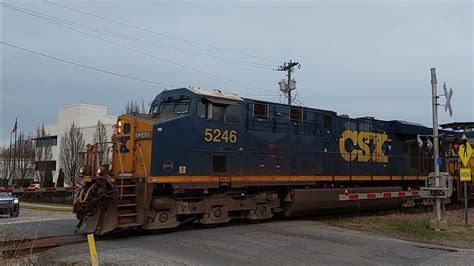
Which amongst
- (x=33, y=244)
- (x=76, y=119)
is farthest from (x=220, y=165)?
(x=76, y=119)

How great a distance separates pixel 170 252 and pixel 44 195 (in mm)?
31517

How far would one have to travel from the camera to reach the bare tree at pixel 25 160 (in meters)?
48.1

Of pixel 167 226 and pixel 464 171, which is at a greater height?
pixel 464 171

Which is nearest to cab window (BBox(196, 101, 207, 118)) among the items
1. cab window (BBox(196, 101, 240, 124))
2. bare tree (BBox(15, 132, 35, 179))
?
cab window (BBox(196, 101, 240, 124))

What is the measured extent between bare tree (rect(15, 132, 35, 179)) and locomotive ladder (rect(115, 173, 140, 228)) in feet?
133

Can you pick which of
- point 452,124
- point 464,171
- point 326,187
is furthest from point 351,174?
point 452,124

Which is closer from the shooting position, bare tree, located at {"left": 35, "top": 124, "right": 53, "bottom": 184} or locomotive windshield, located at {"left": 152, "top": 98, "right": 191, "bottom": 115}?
locomotive windshield, located at {"left": 152, "top": 98, "right": 191, "bottom": 115}

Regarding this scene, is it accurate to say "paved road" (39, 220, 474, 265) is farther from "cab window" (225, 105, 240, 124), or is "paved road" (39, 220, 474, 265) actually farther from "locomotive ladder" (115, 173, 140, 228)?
"cab window" (225, 105, 240, 124)

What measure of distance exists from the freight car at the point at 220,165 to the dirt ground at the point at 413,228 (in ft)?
3.01

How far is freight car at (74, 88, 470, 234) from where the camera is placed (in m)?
11.2

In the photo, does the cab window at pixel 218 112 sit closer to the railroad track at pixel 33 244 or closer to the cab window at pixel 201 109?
the cab window at pixel 201 109

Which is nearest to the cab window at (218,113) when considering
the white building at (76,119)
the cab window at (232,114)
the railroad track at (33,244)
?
the cab window at (232,114)

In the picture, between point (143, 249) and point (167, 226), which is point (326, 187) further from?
point (143, 249)

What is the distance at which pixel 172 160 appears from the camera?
1171 centimetres
